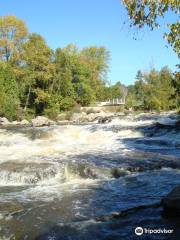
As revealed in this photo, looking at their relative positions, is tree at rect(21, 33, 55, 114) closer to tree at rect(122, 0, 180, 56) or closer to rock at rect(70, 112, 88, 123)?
rock at rect(70, 112, 88, 123)

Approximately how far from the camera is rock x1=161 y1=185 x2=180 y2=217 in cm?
915

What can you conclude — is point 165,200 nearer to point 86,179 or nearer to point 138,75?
point 86,179

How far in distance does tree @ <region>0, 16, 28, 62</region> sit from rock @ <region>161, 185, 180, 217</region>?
45.9 m

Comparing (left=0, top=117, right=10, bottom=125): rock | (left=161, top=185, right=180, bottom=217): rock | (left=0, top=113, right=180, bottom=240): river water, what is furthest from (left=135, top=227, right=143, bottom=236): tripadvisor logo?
(left=0, top=117, right=10, bottom=125): rock

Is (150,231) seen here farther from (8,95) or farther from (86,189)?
(8,95)

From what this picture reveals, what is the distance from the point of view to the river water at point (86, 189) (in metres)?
9.03

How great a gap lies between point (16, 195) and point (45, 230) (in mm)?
3504

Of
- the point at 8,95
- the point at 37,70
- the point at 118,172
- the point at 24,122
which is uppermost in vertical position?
the point at 37,70

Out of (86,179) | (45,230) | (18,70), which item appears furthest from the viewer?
(18,70)

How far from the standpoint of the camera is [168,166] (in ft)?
51.3

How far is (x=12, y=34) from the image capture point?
53.8 meters

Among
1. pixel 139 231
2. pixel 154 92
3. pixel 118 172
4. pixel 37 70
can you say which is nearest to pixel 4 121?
pixel 37 70

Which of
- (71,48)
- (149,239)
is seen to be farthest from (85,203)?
(71,48)

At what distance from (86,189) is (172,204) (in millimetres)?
3955
